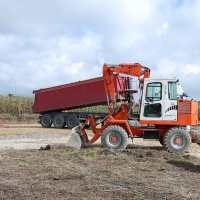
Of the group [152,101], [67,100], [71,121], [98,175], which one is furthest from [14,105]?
[98,175]

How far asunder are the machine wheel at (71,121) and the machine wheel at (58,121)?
39 centimetres

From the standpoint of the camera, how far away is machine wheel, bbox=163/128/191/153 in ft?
49.1

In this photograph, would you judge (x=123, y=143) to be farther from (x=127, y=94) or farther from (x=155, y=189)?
(x=155, y=189)

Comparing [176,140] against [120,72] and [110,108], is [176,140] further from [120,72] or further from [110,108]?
[120,72]

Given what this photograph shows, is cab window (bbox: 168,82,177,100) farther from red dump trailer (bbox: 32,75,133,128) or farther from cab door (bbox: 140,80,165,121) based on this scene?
red dump trailer (bbox: 32,75,133,128)

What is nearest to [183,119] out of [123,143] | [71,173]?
[123,143]

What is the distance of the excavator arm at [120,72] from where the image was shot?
16172 millimetres

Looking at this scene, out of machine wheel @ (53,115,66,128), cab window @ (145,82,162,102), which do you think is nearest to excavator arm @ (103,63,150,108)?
cab window @ (145,82,162,102)

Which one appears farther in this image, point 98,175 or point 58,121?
point 58,121

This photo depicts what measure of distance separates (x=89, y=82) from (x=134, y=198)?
2157cm

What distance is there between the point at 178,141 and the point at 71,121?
1643cm

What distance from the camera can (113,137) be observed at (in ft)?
50.6

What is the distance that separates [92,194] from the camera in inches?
301

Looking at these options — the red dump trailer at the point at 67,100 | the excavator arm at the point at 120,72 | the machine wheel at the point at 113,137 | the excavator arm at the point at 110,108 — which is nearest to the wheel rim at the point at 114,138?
the machine wheel at the point at 113,137
